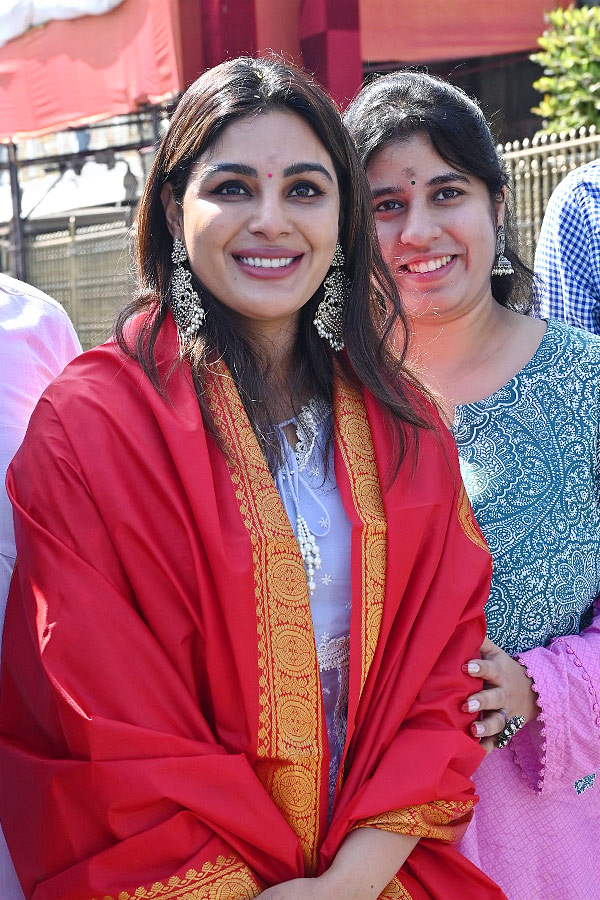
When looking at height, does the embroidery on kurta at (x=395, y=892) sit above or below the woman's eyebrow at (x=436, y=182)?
below

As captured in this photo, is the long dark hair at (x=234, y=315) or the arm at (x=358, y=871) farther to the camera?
the long dark hair at (x=234, y=315)

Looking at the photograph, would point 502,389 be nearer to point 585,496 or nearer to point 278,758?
point 585,496

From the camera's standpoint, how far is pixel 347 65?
8250 mm

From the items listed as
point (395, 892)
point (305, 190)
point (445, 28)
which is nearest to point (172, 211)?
point (305, 190)

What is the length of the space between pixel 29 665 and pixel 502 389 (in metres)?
1.29

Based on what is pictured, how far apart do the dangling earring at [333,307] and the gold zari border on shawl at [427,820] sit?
3.11 ft

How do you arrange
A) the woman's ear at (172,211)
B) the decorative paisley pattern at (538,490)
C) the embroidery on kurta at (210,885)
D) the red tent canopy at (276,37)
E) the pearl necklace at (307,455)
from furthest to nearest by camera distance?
the red tent canopy at (276,37), the decorative paisley pattern at (538,490), the woman's ear at (172,211), the pearl necklace at (307,455), the embroidery on kurta at (210,885)

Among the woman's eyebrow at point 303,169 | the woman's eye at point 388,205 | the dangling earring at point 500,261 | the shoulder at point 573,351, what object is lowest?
the shoulder at point 573,351

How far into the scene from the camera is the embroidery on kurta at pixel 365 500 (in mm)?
2111

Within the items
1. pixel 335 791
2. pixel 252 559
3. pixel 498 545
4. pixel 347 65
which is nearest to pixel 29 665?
pixel 252 559

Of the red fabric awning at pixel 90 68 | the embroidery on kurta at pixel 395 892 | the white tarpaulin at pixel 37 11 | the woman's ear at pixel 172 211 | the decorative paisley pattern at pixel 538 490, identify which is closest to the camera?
the embroidery on kurta at pixel 395 892

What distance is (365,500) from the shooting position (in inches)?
86.6

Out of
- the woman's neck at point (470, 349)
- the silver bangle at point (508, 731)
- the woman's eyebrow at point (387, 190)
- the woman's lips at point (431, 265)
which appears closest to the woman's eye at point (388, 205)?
the woman's eyebrow at point (387, 190)

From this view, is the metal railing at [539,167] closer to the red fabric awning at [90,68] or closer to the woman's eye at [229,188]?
the red fabric awning at [90,68]
